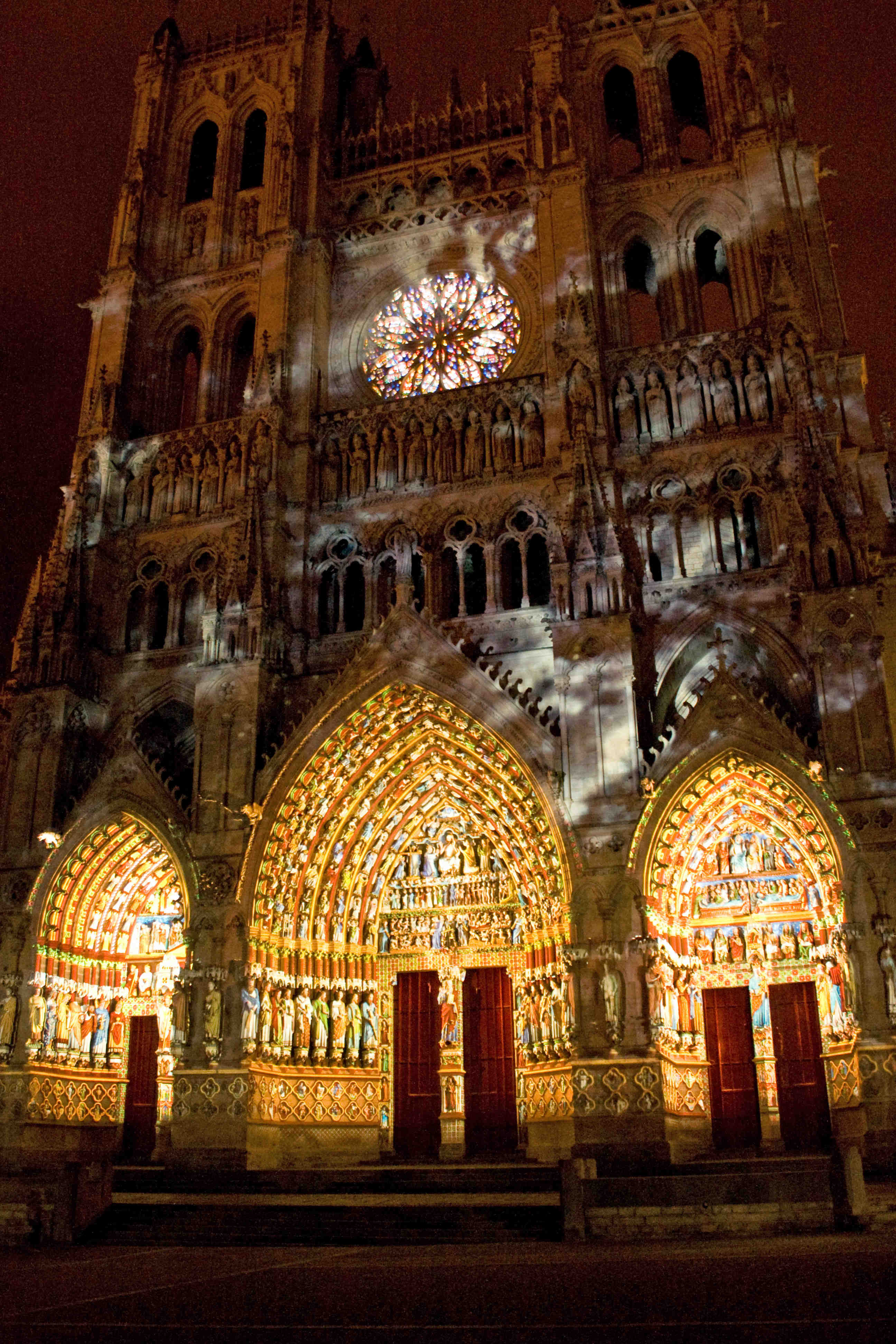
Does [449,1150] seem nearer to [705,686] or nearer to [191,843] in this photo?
[191,843]

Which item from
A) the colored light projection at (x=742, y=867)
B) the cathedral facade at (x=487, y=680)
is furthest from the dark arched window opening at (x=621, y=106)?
the colored light projection at (x=742, y=867)

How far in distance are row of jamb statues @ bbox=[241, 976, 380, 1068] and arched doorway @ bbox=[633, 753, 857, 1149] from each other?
17.8 feet

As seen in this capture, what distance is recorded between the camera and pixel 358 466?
2280 centimetres

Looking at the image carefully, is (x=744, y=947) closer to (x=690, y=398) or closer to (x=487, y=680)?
(x=487, y=680)

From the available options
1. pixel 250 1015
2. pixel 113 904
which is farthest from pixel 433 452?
pixel 250 1015

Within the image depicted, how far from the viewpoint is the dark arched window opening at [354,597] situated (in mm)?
21875

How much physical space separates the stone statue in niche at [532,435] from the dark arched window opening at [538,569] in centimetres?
150

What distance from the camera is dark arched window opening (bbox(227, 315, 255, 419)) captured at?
1004 inches

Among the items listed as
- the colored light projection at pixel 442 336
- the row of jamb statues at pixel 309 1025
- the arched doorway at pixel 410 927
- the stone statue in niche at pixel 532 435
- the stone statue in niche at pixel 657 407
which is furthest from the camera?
the colored light projection at pixel 442 336

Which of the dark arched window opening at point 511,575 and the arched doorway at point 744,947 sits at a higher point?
the dark arched window opening at point 511,575

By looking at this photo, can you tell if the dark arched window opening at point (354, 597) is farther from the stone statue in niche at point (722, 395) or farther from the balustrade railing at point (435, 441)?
the stone statue in niche at point (722, 395)

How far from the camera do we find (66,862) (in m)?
20.0

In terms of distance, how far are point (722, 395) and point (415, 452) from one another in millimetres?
5794

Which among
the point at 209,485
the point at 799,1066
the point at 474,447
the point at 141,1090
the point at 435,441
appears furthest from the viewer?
the point at 209,485
